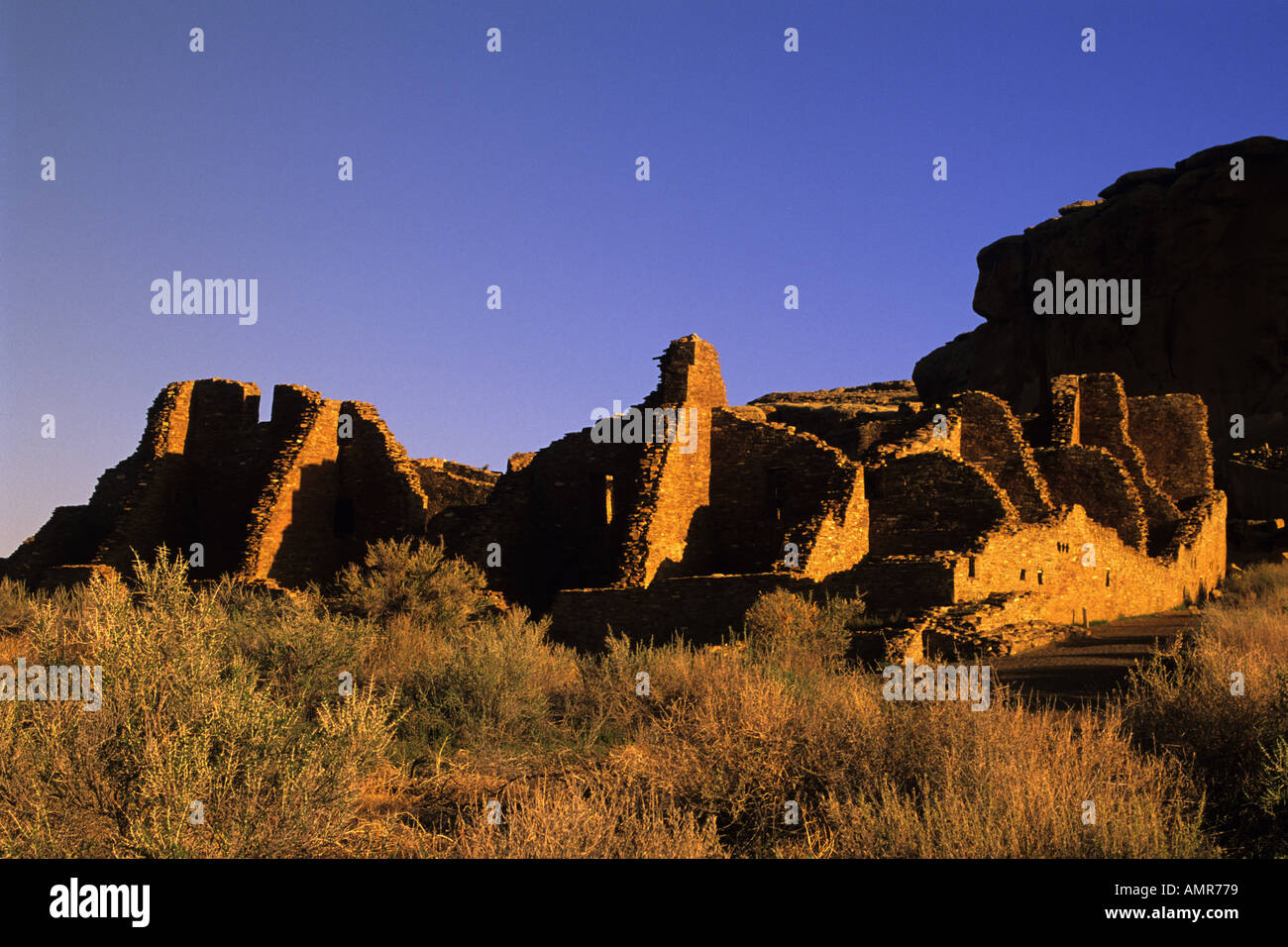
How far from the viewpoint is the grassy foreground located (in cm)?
483

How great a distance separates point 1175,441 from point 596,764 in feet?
83.0

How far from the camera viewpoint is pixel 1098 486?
23547mm

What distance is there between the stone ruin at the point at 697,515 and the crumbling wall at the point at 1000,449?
0.05 metres

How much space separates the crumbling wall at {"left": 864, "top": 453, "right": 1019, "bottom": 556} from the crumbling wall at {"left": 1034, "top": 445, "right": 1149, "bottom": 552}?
587cm

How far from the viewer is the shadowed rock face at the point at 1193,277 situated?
1560 inches

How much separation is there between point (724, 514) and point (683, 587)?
3554 millimetres

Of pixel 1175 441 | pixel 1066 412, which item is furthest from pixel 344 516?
pixel 1175 441

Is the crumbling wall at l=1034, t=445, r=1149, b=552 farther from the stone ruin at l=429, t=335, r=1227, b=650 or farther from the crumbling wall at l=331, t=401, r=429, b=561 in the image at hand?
the crumbling wall at l=331, t=401, r=429, b=561
